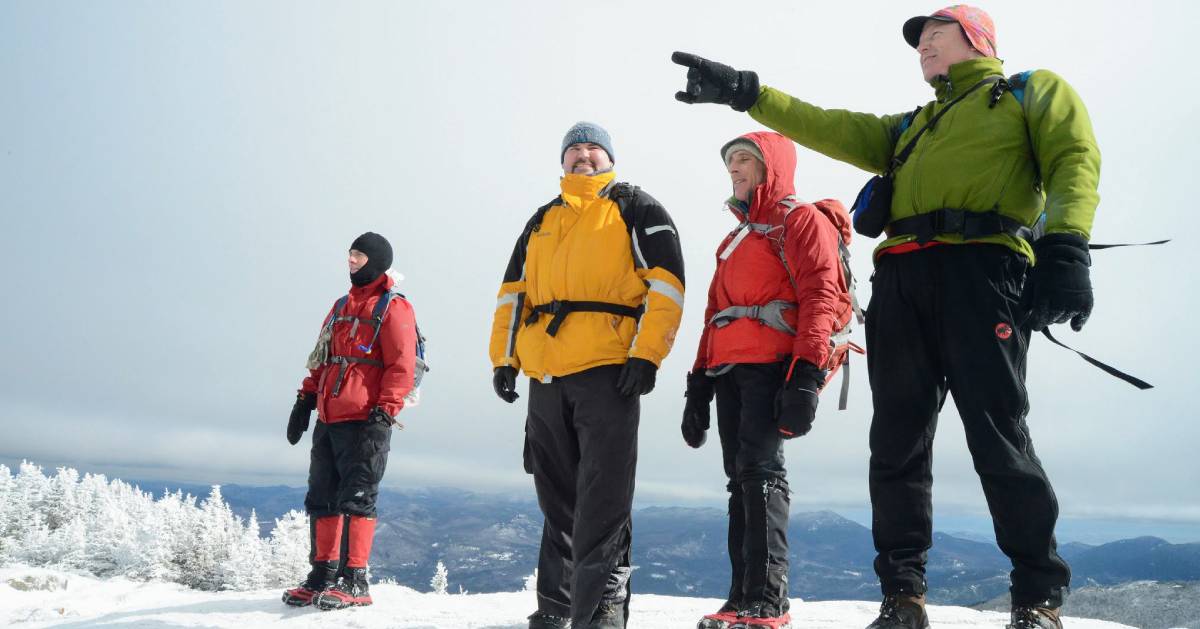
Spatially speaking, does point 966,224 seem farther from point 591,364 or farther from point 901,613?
point 591,364

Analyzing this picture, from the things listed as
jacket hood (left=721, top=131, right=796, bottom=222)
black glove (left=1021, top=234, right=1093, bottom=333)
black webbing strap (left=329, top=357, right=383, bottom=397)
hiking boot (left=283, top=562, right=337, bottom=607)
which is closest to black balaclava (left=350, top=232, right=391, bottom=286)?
black webbing strap (left=329, top=357, right=383, bottom=397)

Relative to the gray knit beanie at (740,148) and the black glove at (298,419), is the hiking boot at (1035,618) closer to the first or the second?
the gray knit beanie at (740,148)

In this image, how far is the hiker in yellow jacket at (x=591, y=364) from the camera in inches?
177

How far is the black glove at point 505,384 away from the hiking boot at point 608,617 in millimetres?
Answer: 1559

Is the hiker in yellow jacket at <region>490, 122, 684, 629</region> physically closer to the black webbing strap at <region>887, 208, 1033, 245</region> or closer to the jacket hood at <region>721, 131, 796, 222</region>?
the jacket hood at <region>721, 131, 796, 222</region>

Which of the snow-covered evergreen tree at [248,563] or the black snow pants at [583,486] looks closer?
the black snow pants at [583,486]

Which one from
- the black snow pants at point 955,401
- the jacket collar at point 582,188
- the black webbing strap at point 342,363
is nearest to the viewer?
the black snow pants at point 955,401

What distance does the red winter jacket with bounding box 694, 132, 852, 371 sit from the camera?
15.0 feet

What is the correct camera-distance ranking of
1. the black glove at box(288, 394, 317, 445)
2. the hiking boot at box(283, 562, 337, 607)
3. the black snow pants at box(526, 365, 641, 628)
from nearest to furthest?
the black snow pants at box(526, 365, 641, 628) < the hiking boot at box(283, 562, 337, 607) < the black glove at box(288, 394, 317, 445)

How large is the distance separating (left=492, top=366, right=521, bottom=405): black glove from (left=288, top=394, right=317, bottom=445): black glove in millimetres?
3799

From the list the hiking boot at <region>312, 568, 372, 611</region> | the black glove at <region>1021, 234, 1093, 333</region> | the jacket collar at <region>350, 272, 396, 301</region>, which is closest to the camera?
the black glove at <region>1021, 234, 1093, 333</region>

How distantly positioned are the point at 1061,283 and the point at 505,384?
136 inches

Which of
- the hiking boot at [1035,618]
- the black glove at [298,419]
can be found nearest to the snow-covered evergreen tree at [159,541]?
the black glove at [298,419]

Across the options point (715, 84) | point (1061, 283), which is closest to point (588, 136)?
point (715, 84)
